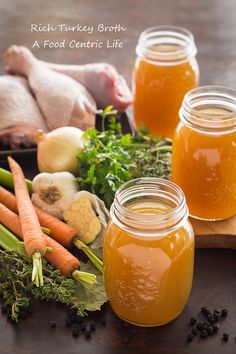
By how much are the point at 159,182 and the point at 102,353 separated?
17.6 inches

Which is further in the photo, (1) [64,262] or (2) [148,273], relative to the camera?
(1) [64,262]

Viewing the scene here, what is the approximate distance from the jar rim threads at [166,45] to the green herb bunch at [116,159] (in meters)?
0.23

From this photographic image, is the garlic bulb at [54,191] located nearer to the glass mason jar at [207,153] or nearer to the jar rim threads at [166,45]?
the glass mason jar at [207,153]

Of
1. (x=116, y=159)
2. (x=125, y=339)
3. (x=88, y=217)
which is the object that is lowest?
(x=125, y=339)

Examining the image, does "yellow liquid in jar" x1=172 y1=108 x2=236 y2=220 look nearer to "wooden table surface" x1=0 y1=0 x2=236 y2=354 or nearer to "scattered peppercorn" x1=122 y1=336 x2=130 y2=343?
"wooden table surface" x1=0 y1=0 x2=236 y2=354

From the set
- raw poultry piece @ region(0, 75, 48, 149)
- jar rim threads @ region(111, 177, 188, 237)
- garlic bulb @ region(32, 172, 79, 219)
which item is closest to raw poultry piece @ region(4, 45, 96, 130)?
raw poultry piece @ region(0, 75, 48, 149)

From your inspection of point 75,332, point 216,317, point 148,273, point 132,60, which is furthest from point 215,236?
point 132,60

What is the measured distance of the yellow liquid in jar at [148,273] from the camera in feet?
5.67

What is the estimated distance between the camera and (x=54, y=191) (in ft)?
7.29

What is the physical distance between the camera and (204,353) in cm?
176

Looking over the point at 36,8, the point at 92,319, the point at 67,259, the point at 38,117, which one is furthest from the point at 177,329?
the point at 36,8

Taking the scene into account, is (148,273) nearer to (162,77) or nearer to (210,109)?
(210,109)

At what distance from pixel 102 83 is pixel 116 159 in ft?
1.75

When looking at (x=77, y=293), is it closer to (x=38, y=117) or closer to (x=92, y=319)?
(x=92, y=319)
